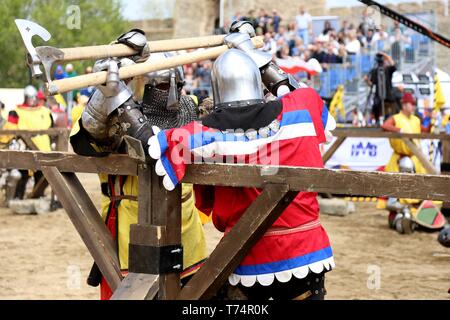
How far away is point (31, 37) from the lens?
3275mm

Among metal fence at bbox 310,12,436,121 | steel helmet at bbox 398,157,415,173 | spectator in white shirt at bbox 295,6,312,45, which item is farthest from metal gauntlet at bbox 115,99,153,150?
spectator in white shirt at bbox 295,6,312,45

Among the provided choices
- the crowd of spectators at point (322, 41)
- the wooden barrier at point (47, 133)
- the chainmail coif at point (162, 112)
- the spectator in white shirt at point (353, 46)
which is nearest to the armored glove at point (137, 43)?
the chainmail coif at point (162, 112)

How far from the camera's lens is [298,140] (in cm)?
320

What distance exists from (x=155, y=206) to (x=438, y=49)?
16491mm

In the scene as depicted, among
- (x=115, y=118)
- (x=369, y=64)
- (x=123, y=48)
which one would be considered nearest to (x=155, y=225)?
(x=115, y=118)

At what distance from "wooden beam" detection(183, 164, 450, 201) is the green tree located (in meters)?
19.6

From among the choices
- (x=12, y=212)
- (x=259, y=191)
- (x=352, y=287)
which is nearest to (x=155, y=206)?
(x=259, y=191)

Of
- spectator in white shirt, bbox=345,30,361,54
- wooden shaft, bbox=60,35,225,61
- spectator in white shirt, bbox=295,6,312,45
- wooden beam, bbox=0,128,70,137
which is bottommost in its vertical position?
wooden beam, bbox=0,128,70,137

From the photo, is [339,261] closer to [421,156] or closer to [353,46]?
[421,156]

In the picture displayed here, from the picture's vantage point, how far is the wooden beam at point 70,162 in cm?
341

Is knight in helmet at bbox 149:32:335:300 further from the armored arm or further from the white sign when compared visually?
the white sign

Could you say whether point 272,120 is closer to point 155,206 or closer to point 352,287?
point 155,206

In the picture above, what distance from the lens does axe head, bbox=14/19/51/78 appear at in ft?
10.4

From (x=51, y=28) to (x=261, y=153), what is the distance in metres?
20.5
